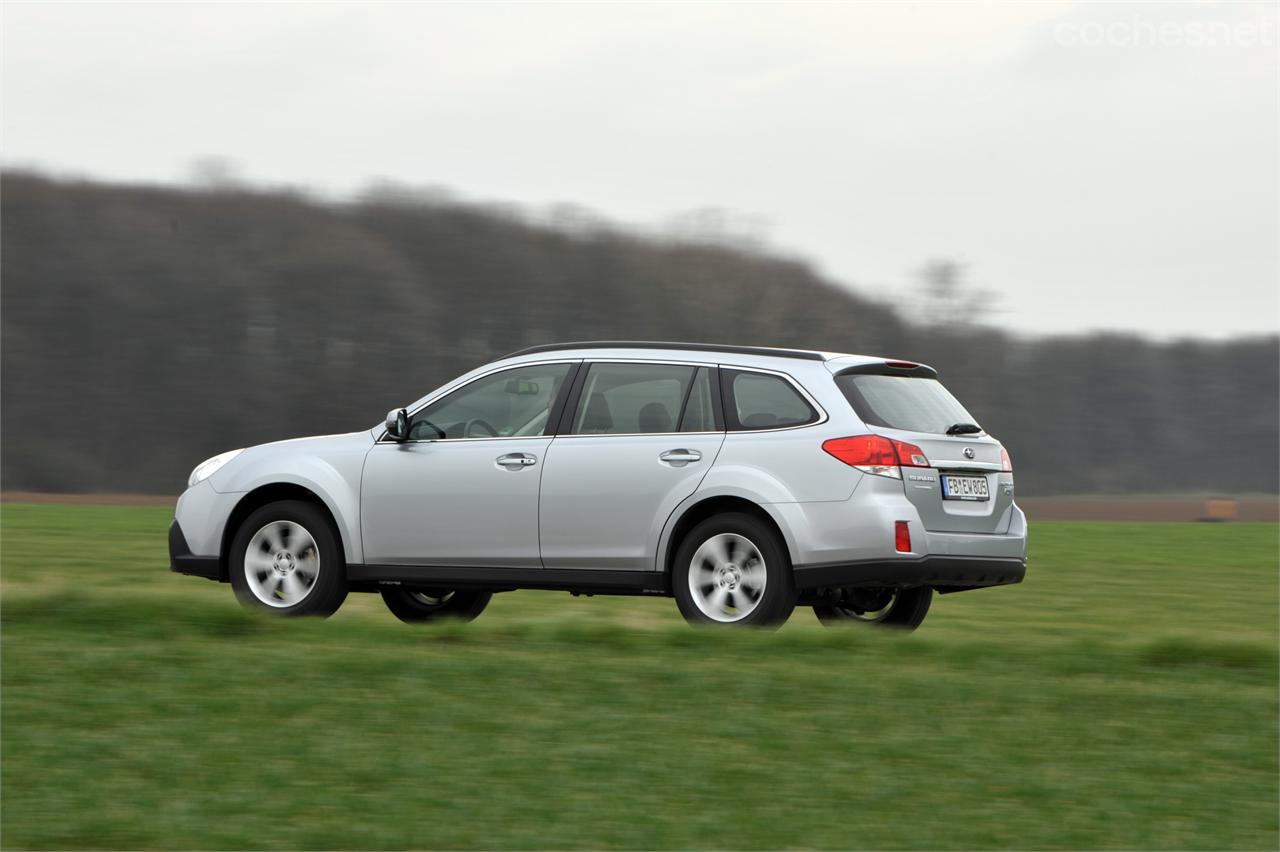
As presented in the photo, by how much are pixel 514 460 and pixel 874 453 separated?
2.24m

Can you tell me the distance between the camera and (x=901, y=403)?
9.77 m

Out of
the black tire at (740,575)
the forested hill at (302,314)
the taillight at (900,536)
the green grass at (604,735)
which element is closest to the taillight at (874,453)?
the taillight at (900,536)

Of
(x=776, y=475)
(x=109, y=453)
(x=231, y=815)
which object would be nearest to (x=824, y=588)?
(x=776, y=475)

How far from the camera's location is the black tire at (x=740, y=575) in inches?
367

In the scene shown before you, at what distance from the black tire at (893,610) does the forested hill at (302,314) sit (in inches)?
1732

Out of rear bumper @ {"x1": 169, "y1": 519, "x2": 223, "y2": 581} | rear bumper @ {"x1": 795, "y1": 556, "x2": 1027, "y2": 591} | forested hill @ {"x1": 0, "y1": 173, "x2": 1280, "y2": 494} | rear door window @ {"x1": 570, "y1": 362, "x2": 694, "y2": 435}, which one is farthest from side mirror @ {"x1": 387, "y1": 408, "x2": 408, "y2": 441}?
forested hill @ {"x1": 0, "y1": 173, "x2": 1280, "y2": 494}

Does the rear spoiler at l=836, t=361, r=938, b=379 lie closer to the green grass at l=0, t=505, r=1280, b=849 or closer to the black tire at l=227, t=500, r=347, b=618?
the green grass at l=0, t=505, r=1280, b=849

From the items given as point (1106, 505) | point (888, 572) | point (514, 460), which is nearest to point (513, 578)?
point (514, 460)

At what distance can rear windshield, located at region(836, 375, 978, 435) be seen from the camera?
953 centimetres

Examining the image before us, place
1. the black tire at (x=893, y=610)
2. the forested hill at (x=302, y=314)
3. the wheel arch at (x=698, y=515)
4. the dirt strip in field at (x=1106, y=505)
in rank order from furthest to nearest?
1. the forested hill at (x=302, y=314)
2. the dirt strip in field at (x=1106, y=505)
3. the black tire at (x=893, y=610)
4. the wheel arch at (x=698, y=515)

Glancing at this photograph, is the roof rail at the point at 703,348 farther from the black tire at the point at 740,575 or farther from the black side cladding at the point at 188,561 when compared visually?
the black side cladding at the point at 188,561

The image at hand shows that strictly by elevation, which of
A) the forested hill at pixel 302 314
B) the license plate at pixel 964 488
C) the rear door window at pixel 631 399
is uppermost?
the forested hill at pixel 302 314

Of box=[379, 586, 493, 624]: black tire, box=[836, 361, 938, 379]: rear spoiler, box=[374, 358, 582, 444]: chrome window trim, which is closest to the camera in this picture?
box=[836, 361, 938, 379]: rear spoiler

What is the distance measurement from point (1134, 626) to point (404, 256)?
158ft
